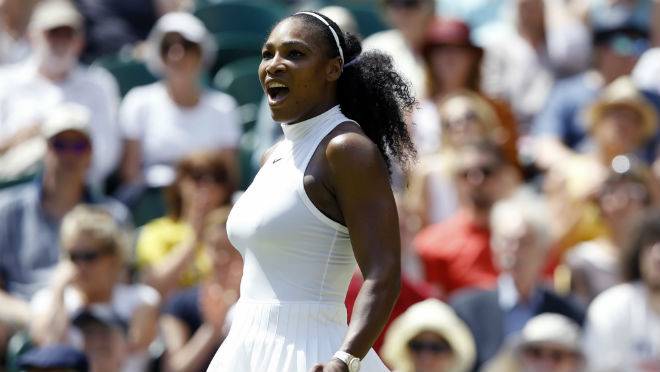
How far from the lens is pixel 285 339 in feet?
11.8

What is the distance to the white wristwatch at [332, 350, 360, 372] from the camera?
11.0ft

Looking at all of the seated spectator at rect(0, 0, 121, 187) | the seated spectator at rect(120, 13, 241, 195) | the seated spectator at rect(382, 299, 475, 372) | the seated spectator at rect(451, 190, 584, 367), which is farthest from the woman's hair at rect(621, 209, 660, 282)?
the seated spectator at rect(0, 0, 121, 187)

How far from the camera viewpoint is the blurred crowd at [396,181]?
655cm

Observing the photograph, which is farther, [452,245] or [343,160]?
[452,245]

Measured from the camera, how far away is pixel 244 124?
8969mm

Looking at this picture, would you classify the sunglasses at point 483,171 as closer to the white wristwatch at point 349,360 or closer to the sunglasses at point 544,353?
the sunglasses at point 544,353

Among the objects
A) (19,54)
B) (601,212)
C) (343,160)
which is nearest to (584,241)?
(601,212)

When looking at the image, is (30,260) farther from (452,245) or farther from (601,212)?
(601,212)

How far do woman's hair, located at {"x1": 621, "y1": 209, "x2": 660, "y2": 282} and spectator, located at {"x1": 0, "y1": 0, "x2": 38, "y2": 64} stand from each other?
161 inches

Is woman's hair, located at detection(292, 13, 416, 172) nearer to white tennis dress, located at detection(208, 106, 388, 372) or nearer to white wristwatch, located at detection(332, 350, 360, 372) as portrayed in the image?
white tennis dress, located at detection(208, 106, 388, 372)

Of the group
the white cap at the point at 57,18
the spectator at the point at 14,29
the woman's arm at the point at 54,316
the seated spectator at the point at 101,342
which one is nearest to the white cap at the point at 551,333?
the seated spectator at the point at 101,342

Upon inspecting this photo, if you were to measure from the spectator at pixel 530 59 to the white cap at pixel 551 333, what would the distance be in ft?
8.94

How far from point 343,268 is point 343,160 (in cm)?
29

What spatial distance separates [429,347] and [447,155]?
1.82 m
